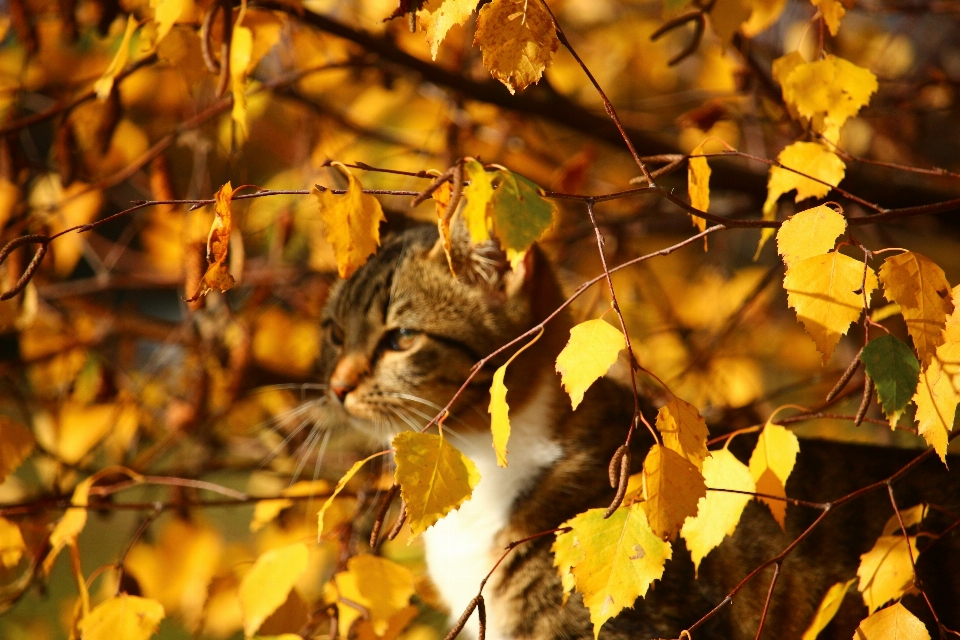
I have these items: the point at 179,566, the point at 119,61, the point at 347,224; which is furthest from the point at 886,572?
the point at 179,566

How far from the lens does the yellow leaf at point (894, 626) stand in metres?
1.13

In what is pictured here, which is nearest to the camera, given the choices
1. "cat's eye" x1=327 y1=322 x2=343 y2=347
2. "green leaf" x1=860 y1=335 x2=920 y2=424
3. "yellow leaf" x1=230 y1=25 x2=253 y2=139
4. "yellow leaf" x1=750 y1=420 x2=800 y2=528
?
"green leaf" x1=860 y1=335 x2=920 y2=424

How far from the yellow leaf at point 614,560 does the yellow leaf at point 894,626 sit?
0.33 metres

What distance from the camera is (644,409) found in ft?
6.58

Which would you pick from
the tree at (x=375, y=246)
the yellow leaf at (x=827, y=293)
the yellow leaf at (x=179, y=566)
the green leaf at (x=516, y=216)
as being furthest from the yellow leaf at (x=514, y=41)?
the yellow leaf at (x=179, y=566)

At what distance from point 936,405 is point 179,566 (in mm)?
1921

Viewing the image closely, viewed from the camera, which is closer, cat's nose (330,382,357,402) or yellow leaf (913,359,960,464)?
yellow leaf (913,359,960,464)

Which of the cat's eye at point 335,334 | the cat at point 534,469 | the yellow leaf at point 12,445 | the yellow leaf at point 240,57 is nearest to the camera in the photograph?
the yellow leaf at point 240,57

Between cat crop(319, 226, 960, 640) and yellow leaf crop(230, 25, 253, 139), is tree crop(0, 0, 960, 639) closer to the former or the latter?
yellow leaf crop(230, 25, 253, 139)

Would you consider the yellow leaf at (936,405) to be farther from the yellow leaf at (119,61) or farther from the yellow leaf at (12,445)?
the yellow leaf at (12,445)

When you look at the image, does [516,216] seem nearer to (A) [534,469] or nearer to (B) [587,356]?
(B) [587,356]

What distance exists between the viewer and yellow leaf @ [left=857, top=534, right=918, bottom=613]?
50.3 inches

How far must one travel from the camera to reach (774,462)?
127 cm

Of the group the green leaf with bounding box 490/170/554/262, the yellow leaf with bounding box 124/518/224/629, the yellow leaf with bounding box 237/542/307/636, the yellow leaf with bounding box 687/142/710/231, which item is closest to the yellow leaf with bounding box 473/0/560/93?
the green leaf with bounding box 490/170/554/262
